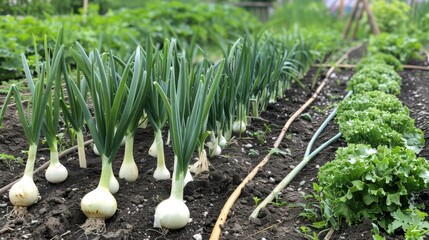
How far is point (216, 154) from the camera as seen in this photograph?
285 cm

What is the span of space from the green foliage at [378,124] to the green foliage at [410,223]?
2.21 feet

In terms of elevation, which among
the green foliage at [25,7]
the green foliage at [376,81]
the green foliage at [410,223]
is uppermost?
the green foliage at [25,7]

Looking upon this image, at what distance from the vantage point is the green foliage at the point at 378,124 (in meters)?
2.77

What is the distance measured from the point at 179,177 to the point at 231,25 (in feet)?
24.7

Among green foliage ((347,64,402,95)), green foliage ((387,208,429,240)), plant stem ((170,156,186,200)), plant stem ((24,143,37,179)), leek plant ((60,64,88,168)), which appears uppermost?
leek plant ((60,64,88,168))

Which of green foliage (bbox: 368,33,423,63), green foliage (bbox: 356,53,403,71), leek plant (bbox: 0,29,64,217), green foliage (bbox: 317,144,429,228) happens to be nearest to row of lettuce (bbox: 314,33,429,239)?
green foliage (bbox: 317,144,429,228)

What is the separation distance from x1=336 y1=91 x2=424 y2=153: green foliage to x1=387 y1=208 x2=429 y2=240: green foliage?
67 centimetres

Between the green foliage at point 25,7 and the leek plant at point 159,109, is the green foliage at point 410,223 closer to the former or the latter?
the leek plant at point 159,109

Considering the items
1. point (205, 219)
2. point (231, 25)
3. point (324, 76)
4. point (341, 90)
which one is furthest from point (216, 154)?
point (231, 25)

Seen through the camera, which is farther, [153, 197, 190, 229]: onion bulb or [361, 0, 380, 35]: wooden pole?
[361, 0, 380, 35]: wooden pole

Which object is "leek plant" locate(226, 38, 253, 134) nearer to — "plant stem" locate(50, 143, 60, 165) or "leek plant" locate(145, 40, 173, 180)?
"leek plant" locate(145, 40, 173, 180)

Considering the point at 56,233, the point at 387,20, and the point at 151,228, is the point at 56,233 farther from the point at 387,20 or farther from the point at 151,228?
the point at 387,20

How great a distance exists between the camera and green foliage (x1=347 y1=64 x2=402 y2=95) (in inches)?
162

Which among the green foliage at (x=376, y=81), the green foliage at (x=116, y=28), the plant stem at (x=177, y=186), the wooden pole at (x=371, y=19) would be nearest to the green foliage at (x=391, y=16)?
the wooden pole at (x=371, y=19)
